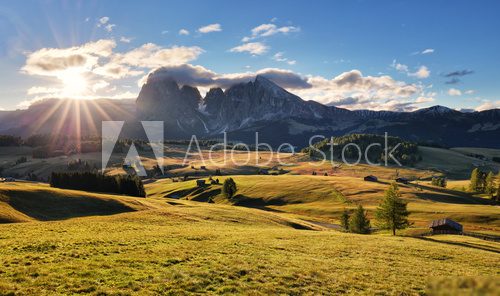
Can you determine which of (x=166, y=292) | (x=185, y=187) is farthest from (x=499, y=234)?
(x=185, y=187)

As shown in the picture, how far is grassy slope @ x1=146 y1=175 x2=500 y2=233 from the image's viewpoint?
10812 cm

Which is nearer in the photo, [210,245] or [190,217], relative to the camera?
[210,245]

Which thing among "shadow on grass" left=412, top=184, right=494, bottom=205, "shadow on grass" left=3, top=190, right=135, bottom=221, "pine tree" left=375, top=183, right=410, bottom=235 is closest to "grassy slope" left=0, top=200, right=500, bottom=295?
"shadow on grass" left=3, top=190, right=135, bottom=221

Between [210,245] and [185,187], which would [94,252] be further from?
[185,187]

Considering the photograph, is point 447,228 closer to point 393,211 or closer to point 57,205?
point 393,211

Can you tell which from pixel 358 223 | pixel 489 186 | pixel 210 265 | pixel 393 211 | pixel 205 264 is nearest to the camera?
pixel 210 265

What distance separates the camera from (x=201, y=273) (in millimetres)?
22281

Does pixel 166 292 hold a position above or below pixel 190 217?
above

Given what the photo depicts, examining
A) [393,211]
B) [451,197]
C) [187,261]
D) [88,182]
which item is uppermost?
[187,261]

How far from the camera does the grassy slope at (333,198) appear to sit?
108 m

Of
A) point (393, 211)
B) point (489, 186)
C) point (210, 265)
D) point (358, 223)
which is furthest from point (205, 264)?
point (489, 186)

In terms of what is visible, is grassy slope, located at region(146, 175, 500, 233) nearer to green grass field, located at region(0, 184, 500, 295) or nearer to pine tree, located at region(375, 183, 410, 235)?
pine tree, located at region(375, 183, 410, 235)

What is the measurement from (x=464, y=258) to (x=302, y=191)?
114699 millimetres

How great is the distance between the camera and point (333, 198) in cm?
13950
